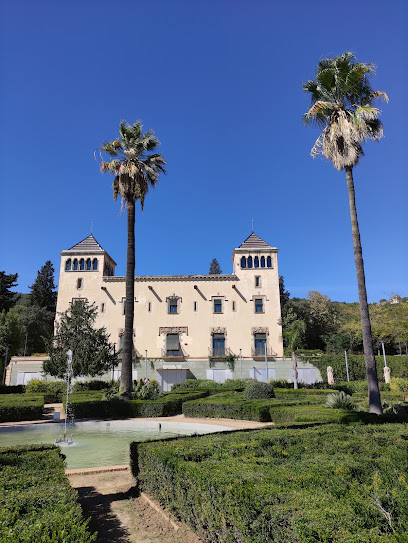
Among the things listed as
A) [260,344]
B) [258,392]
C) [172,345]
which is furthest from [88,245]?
[258,392]

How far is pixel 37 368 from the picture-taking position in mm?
33938

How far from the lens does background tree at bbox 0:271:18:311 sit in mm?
46469

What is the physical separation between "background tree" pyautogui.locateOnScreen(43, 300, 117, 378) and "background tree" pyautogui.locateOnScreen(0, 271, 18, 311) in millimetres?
24702

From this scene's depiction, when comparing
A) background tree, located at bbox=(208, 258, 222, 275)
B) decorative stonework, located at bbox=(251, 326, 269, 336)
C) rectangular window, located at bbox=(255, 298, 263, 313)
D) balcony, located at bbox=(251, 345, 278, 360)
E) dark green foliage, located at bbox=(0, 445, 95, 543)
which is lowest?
dark green foliage, located at bbox=(0, 445, 95, 543)

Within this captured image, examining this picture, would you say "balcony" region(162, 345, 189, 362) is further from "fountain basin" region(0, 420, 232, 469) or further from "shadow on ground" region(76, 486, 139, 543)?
"shadow on ground" region(76, 486, 139, 543)

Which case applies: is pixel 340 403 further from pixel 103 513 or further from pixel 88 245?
pixel 88 245

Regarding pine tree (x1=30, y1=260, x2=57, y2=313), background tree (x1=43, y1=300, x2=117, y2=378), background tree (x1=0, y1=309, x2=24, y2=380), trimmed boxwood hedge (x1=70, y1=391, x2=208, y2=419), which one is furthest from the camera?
pine tree (x1=30, y1=260, x2=57, y2=313)

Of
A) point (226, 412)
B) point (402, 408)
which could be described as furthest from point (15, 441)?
point (402, 408)

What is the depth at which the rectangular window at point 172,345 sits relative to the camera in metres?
37.9

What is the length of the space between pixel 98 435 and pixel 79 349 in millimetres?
12295

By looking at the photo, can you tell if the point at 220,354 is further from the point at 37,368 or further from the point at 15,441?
the point at 15,441

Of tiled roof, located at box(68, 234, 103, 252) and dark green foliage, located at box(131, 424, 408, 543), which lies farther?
tiled roof, located at box(68, 234, 103, 252)

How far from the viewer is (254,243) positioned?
41.3 m

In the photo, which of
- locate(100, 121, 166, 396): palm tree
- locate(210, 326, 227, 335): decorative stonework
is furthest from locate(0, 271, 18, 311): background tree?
locate(100, 121, 166, 396): palm tree
